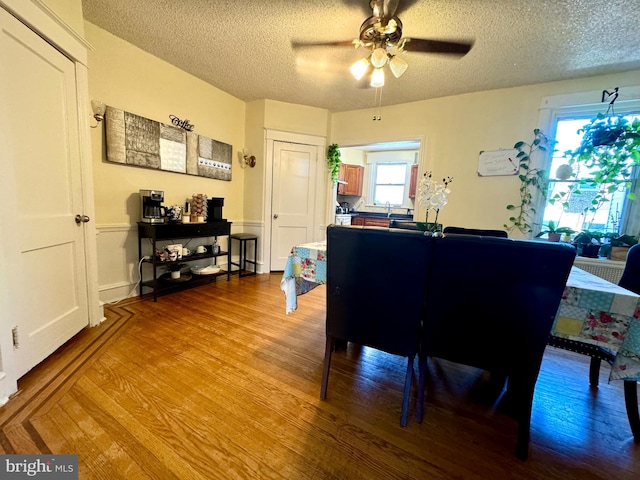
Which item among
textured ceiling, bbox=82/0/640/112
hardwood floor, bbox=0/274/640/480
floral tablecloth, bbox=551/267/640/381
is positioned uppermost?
textured ceiling, bbox=82/0/640/112

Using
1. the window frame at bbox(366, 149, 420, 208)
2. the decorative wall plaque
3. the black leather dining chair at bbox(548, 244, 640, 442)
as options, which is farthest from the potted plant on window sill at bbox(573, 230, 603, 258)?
the decorative wall plaque

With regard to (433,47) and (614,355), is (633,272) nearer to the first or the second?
(614,355)

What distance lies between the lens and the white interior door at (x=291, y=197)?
3.88 m

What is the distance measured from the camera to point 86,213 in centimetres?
193

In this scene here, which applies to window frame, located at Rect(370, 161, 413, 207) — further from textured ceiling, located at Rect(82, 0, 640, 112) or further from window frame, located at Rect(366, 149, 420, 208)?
textured ceiling, located at Rect(82, 0, 640, 112)

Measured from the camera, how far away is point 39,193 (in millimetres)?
1539

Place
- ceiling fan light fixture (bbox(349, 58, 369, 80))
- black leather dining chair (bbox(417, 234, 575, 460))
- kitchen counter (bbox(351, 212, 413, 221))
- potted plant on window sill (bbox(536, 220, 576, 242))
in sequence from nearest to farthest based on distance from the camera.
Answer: black leather dining chair (bbox(417, 234, 575, 460)) → ceiling fan light fixture (bbox(349, 58, 369, 80)) → potted plant on window sill (bbox(536, 220, 576, 242)) → kitchen counter (bbox(351, 212, 413, 221))

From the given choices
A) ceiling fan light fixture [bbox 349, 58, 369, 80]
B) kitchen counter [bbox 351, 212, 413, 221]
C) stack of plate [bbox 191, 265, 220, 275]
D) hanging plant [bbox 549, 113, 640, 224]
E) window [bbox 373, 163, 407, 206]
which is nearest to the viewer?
ceiling fan light fixture [bbox 349, 58, 369, 80]

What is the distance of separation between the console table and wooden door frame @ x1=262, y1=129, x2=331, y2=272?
0.67 metres

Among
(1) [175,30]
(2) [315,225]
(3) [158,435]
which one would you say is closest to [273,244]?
(2) [315,225]

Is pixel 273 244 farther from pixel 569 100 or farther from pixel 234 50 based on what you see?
pixel 569 100

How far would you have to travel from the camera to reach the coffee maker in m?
2.60

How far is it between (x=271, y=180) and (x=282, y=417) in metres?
3.17

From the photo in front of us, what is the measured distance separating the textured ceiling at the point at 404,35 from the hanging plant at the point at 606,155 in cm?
55
